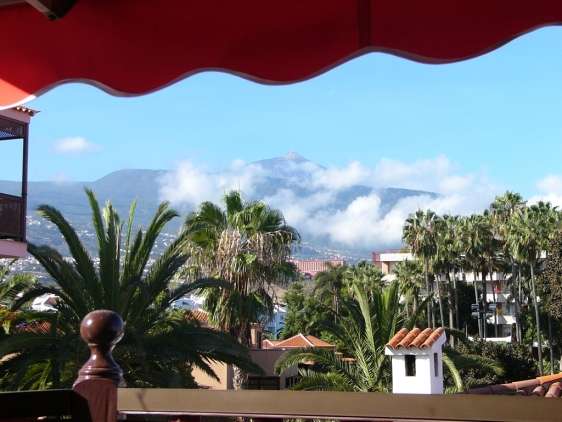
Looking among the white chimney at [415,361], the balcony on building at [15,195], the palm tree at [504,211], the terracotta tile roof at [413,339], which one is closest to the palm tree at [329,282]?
the palm tree at [504,211]

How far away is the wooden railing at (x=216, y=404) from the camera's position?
1.66 m

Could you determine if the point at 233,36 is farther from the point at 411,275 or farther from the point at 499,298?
the point at 499,298

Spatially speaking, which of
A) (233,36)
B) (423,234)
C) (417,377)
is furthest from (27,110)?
(423,234)

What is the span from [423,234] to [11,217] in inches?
1689

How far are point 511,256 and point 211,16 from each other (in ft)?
168

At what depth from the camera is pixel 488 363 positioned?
21.2 m

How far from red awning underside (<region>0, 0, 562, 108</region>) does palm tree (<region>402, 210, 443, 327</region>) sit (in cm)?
5181

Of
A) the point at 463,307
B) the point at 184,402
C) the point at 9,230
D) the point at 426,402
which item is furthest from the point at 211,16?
the point at 463,307

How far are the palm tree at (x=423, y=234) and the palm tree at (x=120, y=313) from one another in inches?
1684

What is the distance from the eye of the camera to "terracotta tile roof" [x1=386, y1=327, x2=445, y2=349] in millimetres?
15555

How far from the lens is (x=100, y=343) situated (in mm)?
1685

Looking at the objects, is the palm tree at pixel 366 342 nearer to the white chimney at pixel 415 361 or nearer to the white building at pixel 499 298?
the white chimney at pixel 415 361

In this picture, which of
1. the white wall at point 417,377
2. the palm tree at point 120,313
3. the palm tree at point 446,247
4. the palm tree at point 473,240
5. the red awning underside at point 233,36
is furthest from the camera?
the palm tree at point 446,247

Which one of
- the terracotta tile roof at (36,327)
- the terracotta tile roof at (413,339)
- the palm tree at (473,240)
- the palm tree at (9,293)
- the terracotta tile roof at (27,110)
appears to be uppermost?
the palm tree at (473,240)
